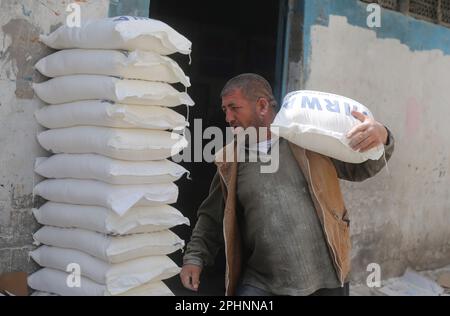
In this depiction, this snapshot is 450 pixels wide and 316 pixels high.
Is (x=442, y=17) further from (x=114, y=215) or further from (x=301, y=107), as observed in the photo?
(x=114, y=215)

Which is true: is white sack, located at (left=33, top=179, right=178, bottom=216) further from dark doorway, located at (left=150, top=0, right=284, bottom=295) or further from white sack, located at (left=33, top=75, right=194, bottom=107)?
dark doorway, located at (left=150, top=0, right=284, bottom=295)

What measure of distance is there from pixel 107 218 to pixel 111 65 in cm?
70

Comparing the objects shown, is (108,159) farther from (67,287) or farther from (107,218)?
(67,287)

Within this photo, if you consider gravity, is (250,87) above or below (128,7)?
below

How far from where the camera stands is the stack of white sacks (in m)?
2.55

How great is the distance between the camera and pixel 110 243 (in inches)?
99.3

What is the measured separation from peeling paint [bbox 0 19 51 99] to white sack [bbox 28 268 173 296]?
2.99 feet

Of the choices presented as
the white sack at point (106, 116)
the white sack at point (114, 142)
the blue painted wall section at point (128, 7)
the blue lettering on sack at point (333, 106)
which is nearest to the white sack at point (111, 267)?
the white sack at point (114, 142)

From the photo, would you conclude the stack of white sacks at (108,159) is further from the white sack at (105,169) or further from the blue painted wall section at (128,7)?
the blue painted wall section at (128,7)

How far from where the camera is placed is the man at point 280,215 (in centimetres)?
240

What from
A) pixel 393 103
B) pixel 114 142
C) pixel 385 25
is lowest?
pixel 114 142

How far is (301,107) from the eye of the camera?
7.86ft

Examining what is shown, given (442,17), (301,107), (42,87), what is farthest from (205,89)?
(301,107)

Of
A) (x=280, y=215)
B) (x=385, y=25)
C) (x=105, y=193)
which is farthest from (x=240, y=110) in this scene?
(x=385, y=25)
